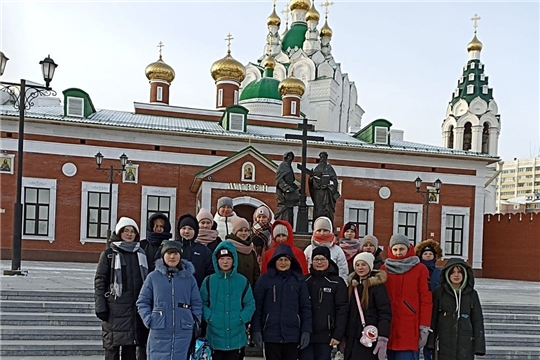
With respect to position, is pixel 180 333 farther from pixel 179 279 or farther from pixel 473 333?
pixel 473 333

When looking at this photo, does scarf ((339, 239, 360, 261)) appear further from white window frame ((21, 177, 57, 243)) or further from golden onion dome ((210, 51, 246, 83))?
golden onion dome ((210, 51, 246, 83))

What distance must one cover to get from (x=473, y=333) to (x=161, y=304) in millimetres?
2978

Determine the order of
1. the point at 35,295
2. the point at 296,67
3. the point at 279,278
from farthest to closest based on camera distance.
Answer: the point at 296,67, the point at 35,295, the point at 279,278

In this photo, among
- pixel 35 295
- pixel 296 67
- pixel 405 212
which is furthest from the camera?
pixel 296 67

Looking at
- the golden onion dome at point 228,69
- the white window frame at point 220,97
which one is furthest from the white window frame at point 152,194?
the golden onion dome at point 228,69

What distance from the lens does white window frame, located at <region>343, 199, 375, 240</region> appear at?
87.2 feet

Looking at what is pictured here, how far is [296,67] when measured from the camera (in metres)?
40.3

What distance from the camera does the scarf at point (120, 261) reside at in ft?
17.4

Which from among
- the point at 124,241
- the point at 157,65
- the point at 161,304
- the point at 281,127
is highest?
the point at 157,65

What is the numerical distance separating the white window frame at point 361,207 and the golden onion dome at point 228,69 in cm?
984

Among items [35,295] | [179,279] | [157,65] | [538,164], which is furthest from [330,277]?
[538,164]

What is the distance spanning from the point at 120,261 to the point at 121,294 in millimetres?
307

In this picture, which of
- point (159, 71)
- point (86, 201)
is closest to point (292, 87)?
point (159, 71)

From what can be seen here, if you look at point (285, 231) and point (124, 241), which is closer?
point (124, 241)
